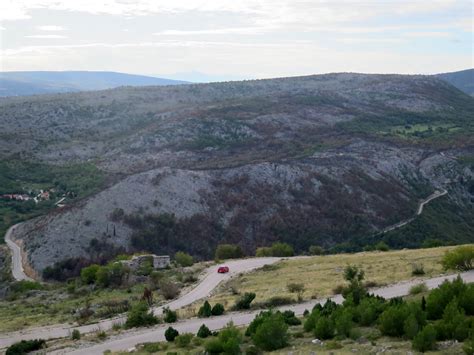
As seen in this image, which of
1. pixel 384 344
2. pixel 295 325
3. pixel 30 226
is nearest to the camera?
pixel 384 344

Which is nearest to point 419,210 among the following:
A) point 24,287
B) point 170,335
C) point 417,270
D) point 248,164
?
point 248,164

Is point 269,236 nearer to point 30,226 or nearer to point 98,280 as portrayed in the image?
point 30,226

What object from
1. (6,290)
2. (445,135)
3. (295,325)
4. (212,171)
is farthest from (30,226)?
(445,135)

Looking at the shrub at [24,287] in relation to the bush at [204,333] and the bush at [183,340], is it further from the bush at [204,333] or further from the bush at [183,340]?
the bush at [183,340]

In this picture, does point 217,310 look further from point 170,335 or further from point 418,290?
point 418,290

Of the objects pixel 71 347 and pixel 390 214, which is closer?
pixel 71 347

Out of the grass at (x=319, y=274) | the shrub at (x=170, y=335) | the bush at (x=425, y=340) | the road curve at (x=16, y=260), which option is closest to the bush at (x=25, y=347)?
the shrub at (x=170, y=335)

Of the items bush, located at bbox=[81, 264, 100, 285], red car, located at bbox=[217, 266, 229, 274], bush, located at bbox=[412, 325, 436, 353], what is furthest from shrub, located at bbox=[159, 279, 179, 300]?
bush, located at bbox=[412, 325, 436, 353]
